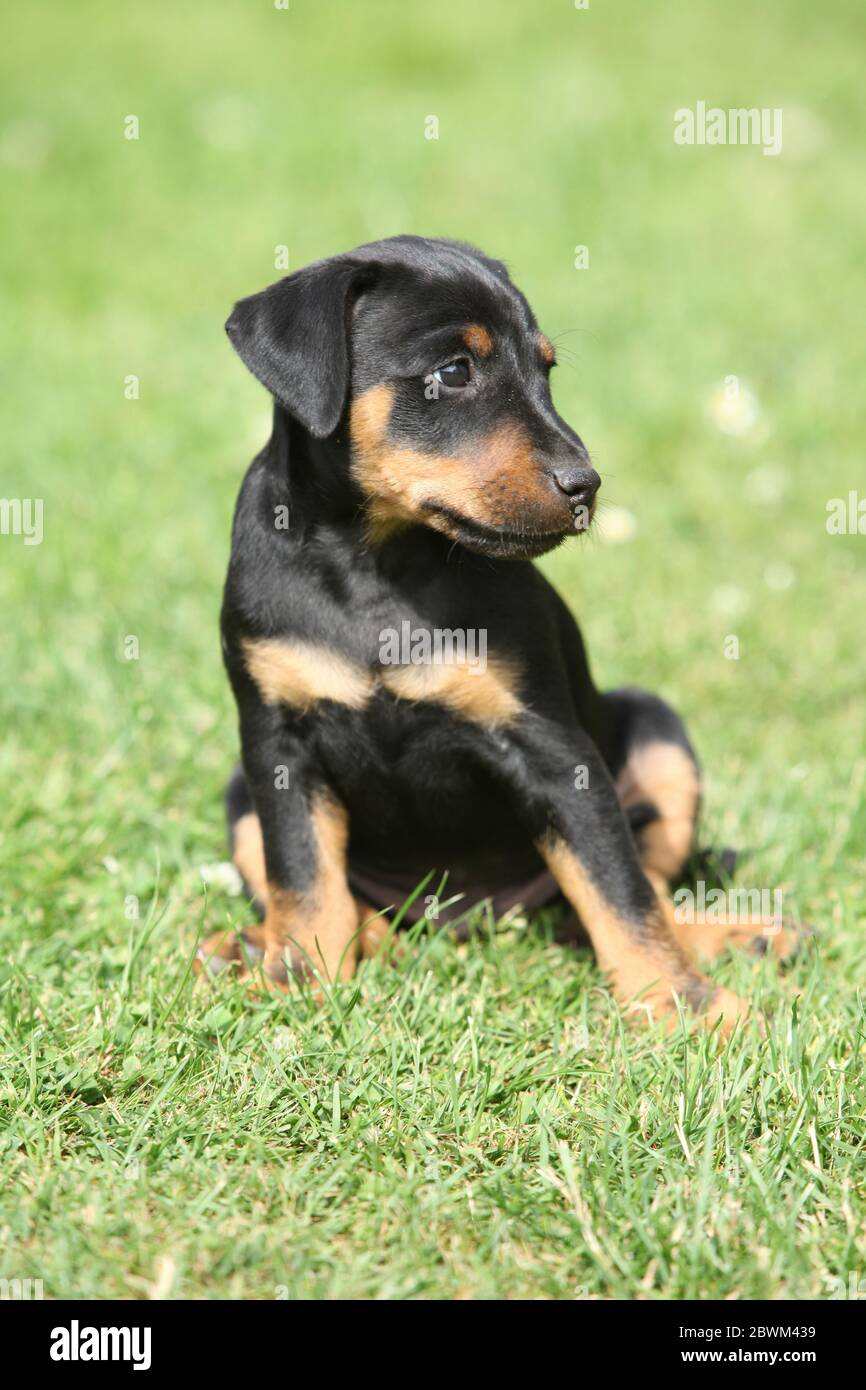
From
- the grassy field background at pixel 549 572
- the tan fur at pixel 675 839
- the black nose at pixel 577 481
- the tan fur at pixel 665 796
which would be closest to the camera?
the grassy field background at pixel 549 572

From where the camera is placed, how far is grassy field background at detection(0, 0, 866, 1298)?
2.81 meters

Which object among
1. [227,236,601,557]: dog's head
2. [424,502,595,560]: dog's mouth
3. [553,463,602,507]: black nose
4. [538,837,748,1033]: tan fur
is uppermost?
[227,236,601,557]: dog's head

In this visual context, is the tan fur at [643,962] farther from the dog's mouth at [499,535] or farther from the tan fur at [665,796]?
the dog's mouth at [499,535]

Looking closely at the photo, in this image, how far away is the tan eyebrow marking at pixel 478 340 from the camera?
3367mm

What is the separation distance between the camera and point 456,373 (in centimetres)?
338

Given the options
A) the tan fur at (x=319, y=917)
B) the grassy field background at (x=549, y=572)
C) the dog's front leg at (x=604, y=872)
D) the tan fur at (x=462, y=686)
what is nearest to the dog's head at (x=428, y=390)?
the tan fur at (x=462, y=686)

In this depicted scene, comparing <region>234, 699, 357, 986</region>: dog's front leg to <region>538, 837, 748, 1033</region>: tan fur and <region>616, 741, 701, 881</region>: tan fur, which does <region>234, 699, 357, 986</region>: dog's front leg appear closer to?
<region>538, 837, 748, 1033</region>: tan fur

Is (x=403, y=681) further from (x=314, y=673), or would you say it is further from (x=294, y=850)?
(x=294, y=850)

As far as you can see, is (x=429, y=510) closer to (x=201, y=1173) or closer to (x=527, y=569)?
(x=527, y=569)

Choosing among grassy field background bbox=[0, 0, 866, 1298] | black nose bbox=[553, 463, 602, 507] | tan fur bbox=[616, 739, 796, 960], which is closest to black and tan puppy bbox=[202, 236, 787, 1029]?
black nose bbox=[553, 463, 602, 507]

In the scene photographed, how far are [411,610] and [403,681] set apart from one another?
181mm

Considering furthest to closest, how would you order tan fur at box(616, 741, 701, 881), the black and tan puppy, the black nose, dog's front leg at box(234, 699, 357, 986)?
tan fur at box(616, 741, 701, 881) → dog's front leg at box(234, 699, 357, 986) → the black and tan puppy → the black nose

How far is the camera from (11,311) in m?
9.39
